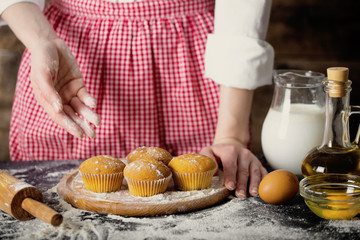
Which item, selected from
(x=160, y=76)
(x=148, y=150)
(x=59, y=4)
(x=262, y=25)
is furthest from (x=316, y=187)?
(x=59, y=4)

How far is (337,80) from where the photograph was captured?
1013 mm

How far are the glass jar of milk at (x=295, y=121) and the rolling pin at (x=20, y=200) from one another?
2.02 feet

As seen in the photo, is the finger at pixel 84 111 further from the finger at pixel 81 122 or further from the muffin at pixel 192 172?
the muffin at pixel 192 172

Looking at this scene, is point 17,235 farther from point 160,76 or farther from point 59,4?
point 59,4

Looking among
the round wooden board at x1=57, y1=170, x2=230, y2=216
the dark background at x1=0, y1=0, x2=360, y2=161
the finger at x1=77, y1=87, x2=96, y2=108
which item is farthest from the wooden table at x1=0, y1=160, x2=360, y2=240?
the dark background at x1=0, y1=0, x2=360, y2=161

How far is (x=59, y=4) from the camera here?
164cm

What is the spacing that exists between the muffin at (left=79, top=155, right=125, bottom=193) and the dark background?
1.88 m

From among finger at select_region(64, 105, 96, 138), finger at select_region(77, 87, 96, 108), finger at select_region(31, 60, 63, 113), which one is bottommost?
finger at select_region(64, 105, 96, 138)

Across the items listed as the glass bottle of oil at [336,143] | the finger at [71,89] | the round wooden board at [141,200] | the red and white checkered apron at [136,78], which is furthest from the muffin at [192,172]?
the red and white checkered apron at [136,78]

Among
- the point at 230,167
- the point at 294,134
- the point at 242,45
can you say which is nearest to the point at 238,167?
the point at 230,167

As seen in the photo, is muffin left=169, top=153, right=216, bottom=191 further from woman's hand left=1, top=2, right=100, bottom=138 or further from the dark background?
the dark background

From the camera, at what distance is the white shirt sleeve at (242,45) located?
54.6 inches

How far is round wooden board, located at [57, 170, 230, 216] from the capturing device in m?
0.99

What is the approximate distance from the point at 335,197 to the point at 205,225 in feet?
0.86
